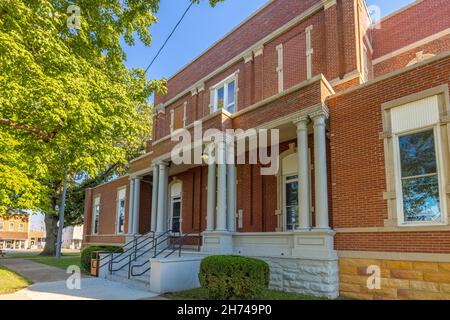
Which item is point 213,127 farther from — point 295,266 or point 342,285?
point 342,285

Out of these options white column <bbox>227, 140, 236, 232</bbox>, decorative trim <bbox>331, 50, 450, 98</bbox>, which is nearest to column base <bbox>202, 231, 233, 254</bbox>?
white column <bbox>227, 140, 236, 232</bbox>

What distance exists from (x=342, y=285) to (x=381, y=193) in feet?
8.30

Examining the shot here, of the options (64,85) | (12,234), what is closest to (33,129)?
(64,85)

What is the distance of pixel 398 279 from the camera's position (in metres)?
7.70

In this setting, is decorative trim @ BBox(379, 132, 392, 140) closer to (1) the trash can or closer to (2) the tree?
(2) the tree

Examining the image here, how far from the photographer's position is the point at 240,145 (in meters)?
12.5

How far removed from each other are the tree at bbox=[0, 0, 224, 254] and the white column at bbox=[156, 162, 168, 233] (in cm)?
356

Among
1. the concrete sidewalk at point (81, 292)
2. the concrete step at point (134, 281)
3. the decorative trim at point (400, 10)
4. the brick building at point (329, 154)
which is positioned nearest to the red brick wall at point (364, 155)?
the brick building at point (329, 154)

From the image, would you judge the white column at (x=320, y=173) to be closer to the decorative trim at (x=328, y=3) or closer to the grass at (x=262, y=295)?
the grass at (x=262, y=295)

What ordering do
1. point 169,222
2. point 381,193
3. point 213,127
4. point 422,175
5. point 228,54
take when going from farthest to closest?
point 169,222, point 228,54, point 213,127, point 381,193, point 422,175

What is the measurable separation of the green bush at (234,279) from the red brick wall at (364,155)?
2.44 meters

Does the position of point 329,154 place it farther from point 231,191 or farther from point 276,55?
point 276,55

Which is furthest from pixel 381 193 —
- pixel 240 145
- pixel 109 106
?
pixel 109 106

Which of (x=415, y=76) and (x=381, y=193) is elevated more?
(x=415, y=76)
